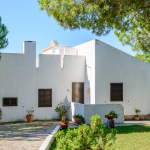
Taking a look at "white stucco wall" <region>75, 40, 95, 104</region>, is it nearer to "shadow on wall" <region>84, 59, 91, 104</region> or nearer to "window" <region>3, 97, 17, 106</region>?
"shadow on wall" <region>84, 59, 91, 104</region>

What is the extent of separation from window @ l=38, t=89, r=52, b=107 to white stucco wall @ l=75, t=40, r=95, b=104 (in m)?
2.62

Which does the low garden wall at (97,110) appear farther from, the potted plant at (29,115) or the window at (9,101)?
the window at (9,101)

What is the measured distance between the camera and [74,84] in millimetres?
17047

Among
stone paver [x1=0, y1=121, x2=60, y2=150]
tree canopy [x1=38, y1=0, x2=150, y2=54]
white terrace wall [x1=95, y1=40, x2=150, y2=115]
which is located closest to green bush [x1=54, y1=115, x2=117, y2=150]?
stone paver [x1=0, y1=121, x2=60, y2=150]

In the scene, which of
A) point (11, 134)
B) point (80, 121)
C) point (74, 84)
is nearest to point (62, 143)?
point (11, 134)

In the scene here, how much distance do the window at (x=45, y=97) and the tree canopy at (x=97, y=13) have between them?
6.13m

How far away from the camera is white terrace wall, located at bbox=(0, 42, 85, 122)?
626 inches

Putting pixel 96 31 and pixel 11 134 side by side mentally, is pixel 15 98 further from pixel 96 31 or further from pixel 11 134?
pixel 96 31

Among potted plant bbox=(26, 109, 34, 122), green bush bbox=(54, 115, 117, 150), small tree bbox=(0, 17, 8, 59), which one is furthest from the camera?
potted plant bbox=(26, 109, 34, 122)

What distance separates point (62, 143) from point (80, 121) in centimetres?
834

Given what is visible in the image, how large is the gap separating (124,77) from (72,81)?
3.74 m

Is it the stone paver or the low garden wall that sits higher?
the low garden wall

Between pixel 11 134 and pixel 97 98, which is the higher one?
pixel 97 98

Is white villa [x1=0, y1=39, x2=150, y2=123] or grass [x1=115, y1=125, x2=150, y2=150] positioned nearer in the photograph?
grass [x1=115, y1=125, x2=150, y2=150]
